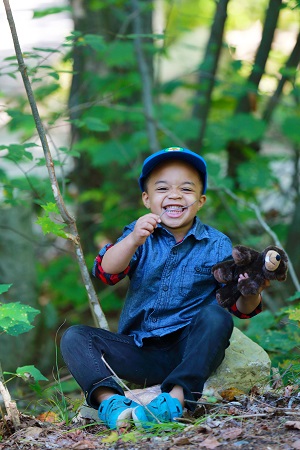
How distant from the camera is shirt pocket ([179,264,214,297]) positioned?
3.31 m

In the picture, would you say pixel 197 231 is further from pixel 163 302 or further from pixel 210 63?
pixel 210 63

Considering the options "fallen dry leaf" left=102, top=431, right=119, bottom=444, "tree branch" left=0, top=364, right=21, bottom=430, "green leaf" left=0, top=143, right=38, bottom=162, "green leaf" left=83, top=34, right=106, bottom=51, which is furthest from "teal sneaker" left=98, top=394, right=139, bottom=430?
"green leaf" left=83, top=34, right=106, bottom=51

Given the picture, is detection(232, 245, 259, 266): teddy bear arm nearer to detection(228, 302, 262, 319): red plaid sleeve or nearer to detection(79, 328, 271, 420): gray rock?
detection(228, 302, 262, 319): red plaid sleeve

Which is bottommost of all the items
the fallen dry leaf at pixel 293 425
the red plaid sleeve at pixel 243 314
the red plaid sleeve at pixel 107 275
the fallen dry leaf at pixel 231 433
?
the fallen dry leaf at pixel 293 425

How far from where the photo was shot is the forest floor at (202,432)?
8.60 ft

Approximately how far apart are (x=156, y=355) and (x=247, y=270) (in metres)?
0.66

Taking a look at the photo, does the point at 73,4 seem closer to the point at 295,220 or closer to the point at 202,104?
the point at 202,104

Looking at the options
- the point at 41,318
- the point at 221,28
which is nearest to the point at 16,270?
the point at 41,318

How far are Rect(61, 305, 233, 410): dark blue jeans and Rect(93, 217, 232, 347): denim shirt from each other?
0.08m

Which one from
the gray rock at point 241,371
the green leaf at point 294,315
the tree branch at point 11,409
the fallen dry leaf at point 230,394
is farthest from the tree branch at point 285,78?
the tree branch at point 11,409

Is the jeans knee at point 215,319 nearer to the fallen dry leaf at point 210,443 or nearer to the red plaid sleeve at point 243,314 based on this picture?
the red plaid sleeve at point 243,314

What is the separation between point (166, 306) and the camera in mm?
3293

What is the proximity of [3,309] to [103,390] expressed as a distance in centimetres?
63

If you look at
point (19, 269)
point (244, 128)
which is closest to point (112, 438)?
point (19, 269)
